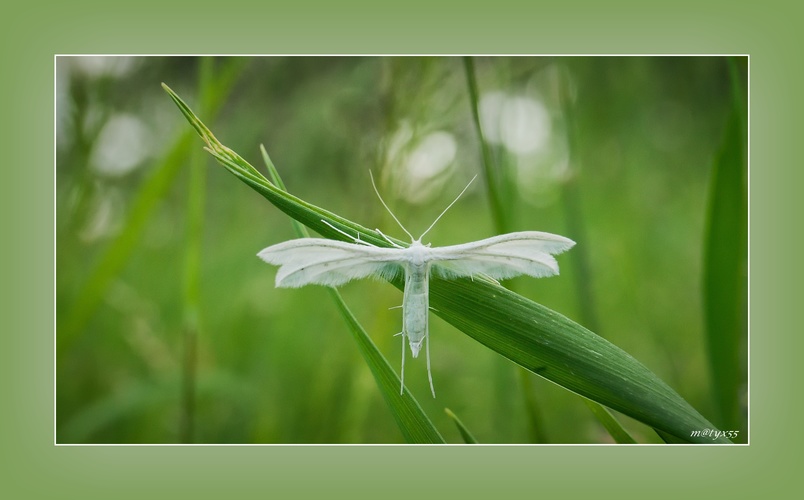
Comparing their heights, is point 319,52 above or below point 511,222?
above

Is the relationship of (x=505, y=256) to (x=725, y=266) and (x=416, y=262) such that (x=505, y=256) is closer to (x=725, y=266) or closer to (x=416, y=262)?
(x=416, y=262)

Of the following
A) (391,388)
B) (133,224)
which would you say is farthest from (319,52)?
(391,388)

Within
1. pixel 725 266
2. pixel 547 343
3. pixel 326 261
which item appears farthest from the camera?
pixel 725 266

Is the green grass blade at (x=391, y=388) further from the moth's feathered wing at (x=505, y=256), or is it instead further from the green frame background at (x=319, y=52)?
the green frame background at (x=319, y=52)

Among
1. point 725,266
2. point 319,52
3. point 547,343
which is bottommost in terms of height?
point 547,343
